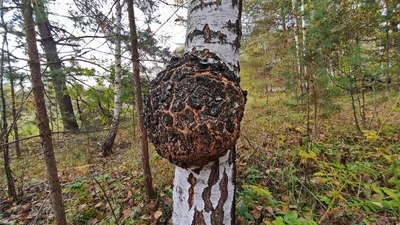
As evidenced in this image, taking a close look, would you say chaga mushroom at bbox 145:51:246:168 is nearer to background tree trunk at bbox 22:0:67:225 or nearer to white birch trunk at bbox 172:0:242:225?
white birch trunk at bbox 172:0:242:225

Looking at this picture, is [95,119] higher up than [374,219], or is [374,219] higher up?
[95,119]

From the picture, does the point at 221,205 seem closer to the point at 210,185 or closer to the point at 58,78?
the point at 210,185

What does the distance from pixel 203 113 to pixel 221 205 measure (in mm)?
497

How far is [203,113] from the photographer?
29.6 inches

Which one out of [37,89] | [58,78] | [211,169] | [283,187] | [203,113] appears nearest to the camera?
[203,113]

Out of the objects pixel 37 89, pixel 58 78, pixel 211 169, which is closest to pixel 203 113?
pixel 211 169

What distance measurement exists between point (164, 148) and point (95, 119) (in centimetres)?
408

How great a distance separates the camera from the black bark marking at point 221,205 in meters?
0.90

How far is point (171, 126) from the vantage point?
78 cm

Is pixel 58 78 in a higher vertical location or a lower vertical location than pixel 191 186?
higher

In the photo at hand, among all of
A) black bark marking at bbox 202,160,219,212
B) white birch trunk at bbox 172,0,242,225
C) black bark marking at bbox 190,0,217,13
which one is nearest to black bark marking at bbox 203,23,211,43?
white birch trunk at bbox 172,0,242,225

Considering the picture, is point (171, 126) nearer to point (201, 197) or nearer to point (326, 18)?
point (201, 197)

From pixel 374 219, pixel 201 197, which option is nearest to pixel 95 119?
pixel 201 197

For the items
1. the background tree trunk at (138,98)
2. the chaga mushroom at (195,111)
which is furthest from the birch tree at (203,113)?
the background tree trunk at (138,98)
